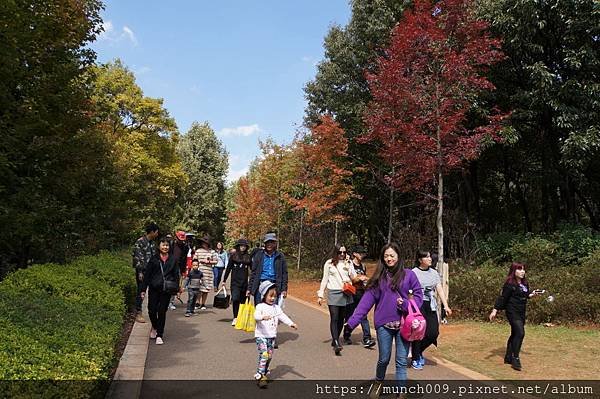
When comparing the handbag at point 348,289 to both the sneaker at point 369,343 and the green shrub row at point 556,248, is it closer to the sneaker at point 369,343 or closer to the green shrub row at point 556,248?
the sneaker at point 369,343

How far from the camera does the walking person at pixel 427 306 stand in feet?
22.1

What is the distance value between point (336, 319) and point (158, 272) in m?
2.96

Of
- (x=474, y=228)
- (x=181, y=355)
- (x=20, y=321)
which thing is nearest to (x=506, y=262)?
(x=474, y=228)

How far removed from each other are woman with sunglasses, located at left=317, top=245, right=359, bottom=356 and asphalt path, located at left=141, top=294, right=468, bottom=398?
414 millimetres

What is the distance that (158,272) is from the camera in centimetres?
789

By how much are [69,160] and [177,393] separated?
954 centimetres

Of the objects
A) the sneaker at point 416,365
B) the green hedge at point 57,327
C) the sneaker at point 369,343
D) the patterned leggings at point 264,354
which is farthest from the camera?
the sneaker at point 369,343

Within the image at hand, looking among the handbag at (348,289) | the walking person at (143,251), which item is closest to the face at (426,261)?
the handbag at (348,289)

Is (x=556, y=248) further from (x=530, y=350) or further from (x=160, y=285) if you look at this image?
(x=160, y=285)

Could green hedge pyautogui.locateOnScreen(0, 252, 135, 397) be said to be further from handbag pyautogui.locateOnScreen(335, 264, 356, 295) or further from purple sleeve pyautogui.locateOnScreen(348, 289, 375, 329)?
handbag pyautogui.locateOnScreen(335, 264, 356, 295)

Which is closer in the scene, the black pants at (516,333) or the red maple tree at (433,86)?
the black pants at (516,333)

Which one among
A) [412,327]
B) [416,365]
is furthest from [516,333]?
[412,327]

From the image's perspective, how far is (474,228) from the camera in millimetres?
21062

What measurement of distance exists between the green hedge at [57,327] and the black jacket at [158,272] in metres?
0.55
